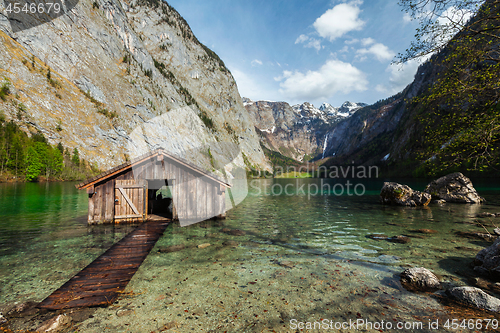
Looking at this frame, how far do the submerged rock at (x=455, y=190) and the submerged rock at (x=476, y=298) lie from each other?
1189 inches

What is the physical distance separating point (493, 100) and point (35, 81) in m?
107

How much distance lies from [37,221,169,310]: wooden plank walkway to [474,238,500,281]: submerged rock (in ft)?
41.6

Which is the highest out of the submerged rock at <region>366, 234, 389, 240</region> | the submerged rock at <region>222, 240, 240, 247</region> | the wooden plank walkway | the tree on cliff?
the tree on cliff

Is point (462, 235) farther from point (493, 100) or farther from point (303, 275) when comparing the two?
point (303, 275)

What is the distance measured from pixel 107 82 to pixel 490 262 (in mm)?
113169

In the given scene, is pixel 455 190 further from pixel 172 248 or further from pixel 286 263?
pixel 172 248

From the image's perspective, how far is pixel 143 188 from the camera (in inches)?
631

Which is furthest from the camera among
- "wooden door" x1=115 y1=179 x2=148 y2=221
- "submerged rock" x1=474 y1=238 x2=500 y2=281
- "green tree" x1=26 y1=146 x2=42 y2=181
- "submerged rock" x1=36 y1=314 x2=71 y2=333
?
"green tree" x1=26 y1=146 x2=42 y2=181

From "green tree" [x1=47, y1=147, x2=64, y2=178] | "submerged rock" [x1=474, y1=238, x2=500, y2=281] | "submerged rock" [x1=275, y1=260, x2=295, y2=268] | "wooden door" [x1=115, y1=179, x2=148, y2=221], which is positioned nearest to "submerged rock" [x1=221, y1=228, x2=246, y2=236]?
"submerged rock" [x1=275, y1=260, x2=295, y2=268]

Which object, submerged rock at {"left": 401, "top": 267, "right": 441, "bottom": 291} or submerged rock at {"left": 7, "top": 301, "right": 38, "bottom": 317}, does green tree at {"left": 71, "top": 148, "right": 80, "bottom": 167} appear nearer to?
submerged rock at {"left": 7, "top": 301, "right": 38, "bottom": 317}

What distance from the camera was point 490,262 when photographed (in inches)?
318

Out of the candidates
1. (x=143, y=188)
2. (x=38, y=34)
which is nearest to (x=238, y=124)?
(x=38, y=34)

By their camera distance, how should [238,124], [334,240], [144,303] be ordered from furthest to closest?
[238,124] < [334,240] < [144,303]

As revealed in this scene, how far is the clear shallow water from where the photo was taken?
5.59 m
